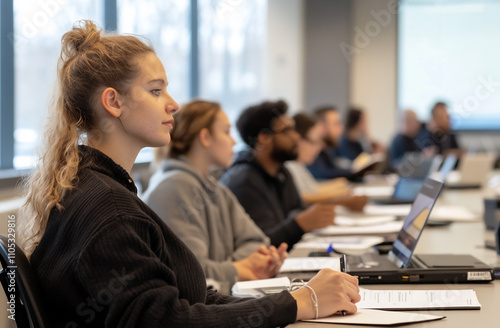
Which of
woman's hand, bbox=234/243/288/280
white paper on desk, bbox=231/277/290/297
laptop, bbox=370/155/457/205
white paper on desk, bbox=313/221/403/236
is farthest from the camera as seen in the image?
laptop, bbox=370/155/457/205

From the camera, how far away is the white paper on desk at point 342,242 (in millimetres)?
2246

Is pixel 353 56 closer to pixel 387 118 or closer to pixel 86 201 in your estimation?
pixel 387 118

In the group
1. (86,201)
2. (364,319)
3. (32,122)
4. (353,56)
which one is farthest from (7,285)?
(353,56)

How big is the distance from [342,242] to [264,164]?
85cm

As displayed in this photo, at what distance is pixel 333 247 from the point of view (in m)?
2.24

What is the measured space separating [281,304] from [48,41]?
237cm

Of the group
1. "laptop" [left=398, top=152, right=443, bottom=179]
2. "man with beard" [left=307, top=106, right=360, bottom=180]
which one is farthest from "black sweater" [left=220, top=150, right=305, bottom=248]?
"man with beard" [left=307, top=106, right=360, bottom=180]

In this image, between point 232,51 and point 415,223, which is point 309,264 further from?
point 232,51

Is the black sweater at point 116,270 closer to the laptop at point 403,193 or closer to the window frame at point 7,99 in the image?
the window frame at point 7,99

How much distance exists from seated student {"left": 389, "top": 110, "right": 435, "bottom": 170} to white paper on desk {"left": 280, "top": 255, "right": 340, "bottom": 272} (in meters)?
5.63

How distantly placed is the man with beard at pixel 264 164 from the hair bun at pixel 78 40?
1.58m

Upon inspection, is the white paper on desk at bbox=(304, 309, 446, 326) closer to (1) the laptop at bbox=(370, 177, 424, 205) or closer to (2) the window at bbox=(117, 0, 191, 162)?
(1) the laptop at bbox=(370, 177, 424, 205)

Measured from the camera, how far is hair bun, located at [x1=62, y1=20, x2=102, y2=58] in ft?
4.46

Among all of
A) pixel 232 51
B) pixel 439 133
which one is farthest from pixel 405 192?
pixel 439 133
